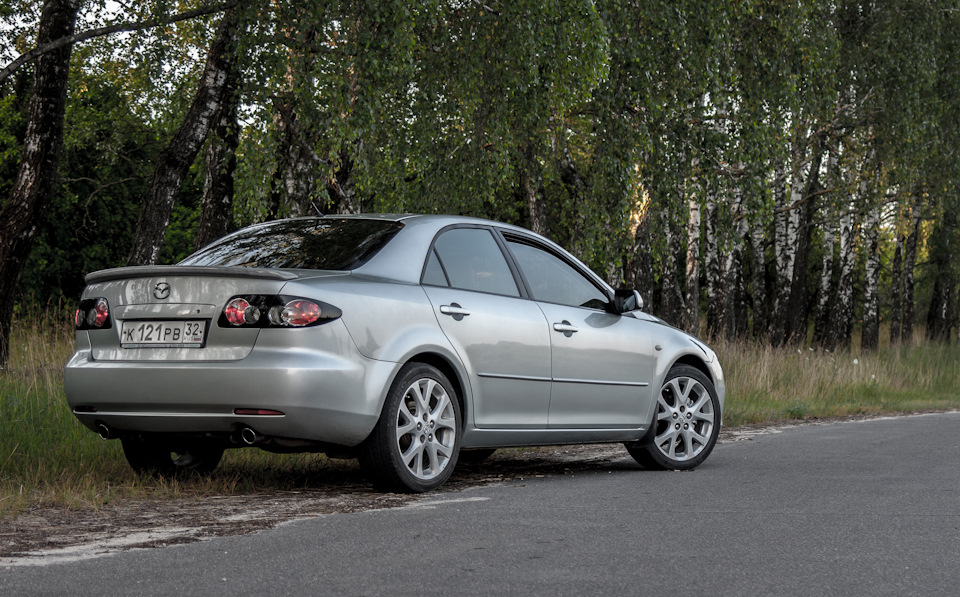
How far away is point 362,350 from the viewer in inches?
253

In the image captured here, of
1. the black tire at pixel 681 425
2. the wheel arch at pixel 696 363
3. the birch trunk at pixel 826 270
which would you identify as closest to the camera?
the black tire at pixel 681 425

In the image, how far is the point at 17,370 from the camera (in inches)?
455

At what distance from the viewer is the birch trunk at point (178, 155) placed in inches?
561

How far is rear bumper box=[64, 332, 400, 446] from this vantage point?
6188mm

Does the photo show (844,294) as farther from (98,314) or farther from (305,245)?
(98,314)

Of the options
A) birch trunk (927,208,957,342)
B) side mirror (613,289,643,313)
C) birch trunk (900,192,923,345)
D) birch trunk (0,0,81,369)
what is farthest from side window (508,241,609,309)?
birch trunk (927,208,957,342)

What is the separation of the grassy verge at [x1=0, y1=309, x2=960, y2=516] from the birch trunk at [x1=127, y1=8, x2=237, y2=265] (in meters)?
1.45

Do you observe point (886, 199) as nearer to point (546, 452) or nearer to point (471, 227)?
point (546, 452)

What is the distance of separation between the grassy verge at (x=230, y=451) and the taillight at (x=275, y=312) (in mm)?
1220

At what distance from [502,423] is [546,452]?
2761mm

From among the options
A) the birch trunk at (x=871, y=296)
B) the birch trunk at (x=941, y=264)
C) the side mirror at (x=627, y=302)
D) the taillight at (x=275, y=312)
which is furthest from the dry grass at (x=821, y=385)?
the birch trunk at (x=941, y=264)

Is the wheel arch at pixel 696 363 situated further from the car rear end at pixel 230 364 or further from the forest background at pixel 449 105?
Result: the forest background at pixel 449 105

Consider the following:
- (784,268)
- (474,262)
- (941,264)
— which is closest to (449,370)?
(474,262)

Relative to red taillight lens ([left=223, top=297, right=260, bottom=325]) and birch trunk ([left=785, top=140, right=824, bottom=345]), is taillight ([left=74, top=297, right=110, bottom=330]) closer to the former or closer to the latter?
red taillight lens ([left=223, top=297, right=260, bottom=325])
